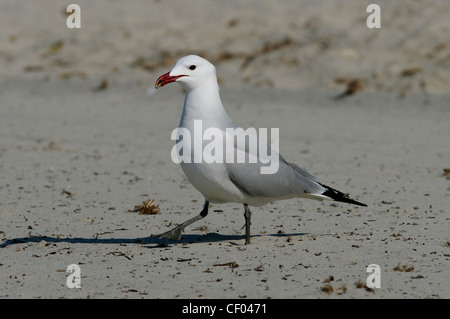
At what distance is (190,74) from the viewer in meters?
5.64

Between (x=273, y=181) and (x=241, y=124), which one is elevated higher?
(x=241, y=124)

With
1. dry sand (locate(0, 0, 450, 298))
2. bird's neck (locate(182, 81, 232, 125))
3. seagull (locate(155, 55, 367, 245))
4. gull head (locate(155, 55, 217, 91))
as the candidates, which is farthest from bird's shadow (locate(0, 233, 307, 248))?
gull head (locate(155, 55, 217, 91))

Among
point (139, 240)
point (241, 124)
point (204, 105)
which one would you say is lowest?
point (139, 240)

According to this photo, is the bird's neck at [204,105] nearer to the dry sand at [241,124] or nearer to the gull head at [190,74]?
the gull head at [190,74]

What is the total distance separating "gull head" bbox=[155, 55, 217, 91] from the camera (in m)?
5.64

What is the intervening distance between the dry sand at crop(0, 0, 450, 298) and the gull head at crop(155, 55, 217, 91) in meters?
1.28

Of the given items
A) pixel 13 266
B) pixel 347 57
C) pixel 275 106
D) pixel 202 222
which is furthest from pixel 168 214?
pixel 347 57

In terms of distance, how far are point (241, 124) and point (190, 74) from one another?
668 cm

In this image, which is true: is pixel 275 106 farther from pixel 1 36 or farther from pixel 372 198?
pixel 1 36

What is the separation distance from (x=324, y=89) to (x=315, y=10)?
4.07 m

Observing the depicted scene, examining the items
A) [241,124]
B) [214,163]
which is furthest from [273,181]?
[241,124]

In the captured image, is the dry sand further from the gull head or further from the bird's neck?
the gull head

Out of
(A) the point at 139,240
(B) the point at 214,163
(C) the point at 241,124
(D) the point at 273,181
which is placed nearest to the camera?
(B) the point at 214,163

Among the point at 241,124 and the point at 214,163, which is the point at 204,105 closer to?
the point at 214,163
